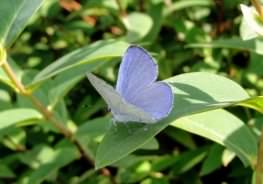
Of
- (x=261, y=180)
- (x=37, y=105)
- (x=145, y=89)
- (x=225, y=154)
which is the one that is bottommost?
(x=225, y=154)

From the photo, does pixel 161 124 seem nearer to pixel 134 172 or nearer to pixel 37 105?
pixel 37 105

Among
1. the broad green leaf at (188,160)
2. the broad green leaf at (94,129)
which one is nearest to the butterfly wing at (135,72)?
the broad green leaf at (94,129)

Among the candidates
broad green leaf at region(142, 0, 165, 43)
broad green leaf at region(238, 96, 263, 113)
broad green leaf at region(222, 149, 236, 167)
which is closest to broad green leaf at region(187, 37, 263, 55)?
broad green leaf at region(222, 149, 236, 167)

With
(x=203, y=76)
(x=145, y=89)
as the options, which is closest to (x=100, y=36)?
(x=203, y=76)

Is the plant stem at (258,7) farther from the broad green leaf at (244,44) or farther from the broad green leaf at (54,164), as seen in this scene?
the broad green leaf at (54,164)

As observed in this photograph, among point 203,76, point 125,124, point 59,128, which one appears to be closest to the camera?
point 125,124

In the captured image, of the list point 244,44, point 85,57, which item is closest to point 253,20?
point 85,57

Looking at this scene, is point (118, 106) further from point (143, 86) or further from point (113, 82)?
point (113, 82)
